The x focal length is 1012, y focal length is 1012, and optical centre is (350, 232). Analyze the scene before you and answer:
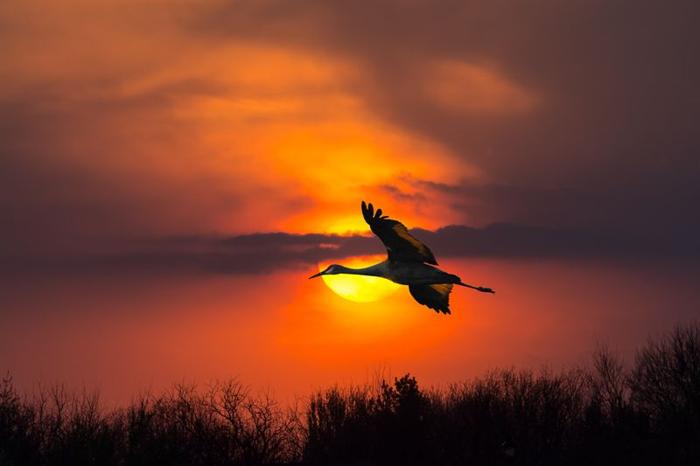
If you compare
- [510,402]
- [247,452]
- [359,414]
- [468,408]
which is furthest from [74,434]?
[510,402]

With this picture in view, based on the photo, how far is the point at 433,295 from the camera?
84.0 ft

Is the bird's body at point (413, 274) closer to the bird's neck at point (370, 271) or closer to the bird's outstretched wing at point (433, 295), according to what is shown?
the bird's neck at point (370, 271)

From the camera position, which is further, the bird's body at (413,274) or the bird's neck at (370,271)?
the bird's neck at (370,271)

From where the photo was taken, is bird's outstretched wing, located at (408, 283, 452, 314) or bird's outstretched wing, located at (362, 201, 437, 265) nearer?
bird's outstretched wing, located at (362, 201, 437, 265)

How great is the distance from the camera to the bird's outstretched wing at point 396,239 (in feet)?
77.4

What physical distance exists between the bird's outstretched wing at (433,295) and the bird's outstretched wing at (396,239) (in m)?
1.60

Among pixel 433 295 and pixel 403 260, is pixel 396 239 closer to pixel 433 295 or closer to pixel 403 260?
pixel 403 260

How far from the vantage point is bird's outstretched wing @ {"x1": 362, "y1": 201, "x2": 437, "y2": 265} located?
23.6 m

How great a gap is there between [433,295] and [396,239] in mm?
2510

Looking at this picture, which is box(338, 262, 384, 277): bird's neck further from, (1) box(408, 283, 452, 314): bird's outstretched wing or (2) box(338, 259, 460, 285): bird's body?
(1) box(408, 283, 452, 314): bird's outstretched wing

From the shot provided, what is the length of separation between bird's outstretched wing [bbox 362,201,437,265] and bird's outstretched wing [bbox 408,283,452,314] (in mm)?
1596

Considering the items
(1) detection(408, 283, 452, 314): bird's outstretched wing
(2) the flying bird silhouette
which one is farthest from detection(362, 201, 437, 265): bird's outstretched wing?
(1) detection(408, 283, 452, 314): bird's outstretched wing

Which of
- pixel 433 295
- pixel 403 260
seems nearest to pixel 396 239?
pixel 403 260

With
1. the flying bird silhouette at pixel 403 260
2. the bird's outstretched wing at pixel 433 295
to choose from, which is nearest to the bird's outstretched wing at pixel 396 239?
the flying bird silhouette at pixel 403 260
